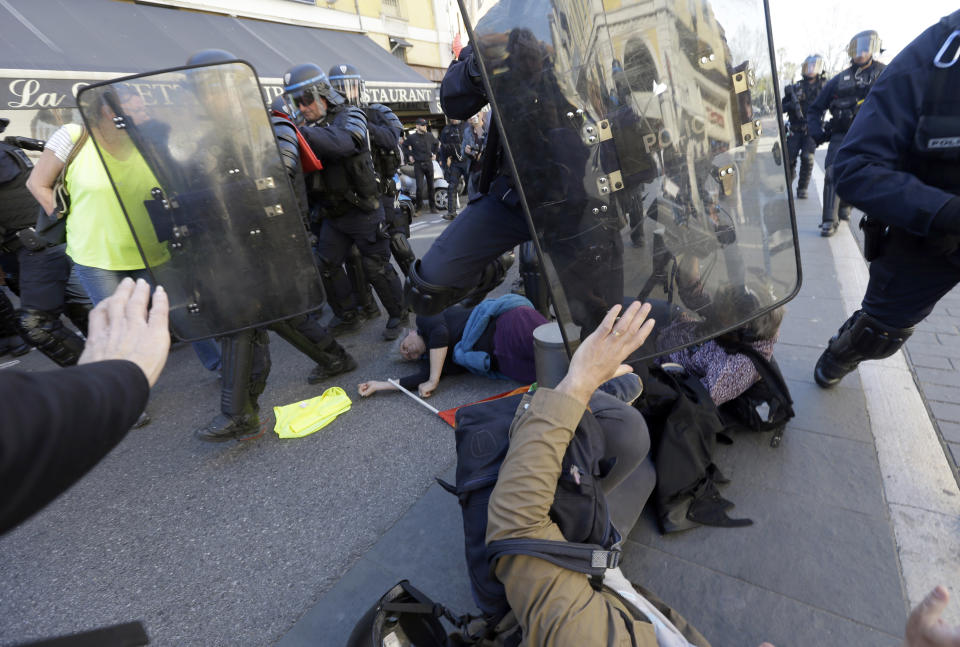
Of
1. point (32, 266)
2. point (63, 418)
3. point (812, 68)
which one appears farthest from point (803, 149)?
point (32, 266)

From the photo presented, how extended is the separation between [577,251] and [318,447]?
1.83m

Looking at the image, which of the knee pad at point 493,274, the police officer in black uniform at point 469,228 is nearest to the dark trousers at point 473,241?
the police officer in black uniform at point 469,228

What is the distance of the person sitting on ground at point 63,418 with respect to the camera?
59 centimetres

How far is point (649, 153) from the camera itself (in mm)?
1180

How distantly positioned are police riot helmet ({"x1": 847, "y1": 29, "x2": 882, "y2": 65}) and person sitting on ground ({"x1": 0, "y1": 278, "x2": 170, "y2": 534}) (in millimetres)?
6744

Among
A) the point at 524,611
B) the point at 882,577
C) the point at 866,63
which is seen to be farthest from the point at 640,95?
the point at 866,63

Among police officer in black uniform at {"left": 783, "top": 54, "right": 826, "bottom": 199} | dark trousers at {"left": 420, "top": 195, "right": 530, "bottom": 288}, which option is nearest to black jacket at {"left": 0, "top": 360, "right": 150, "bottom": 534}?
dark trousers at {"left": 420, "top": 195, "right": 530, "bottom": 288}

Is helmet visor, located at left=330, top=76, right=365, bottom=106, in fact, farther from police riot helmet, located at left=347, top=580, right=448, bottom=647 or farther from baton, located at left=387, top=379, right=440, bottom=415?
police riot helmet, located at left=347, top=580, right=448, bottom=647

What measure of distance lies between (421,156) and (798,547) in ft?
27.2

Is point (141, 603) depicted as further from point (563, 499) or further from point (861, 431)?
point (861, 431)

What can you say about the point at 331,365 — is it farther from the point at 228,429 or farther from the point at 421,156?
the point at 421,156

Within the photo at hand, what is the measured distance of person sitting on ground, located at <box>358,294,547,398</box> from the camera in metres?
2.78

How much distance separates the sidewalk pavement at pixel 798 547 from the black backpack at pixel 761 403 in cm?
8

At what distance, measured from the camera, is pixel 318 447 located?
251cm
